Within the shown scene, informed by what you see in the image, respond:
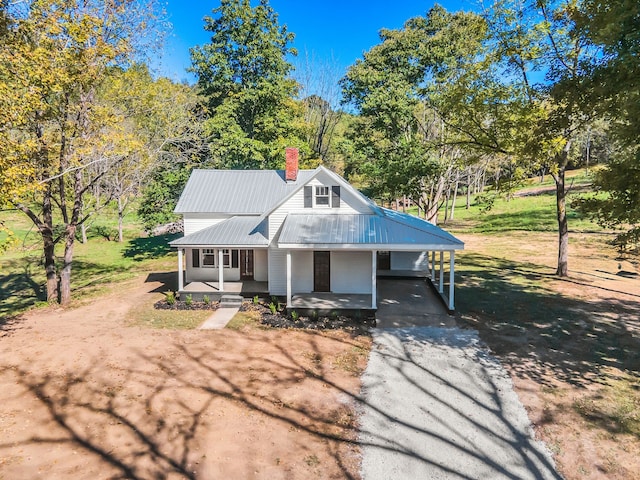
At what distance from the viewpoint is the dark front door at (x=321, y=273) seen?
62.0 feet

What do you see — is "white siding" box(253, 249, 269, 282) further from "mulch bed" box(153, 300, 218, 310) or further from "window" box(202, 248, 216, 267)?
"mulch bed" box(153, 300, 218, 310)

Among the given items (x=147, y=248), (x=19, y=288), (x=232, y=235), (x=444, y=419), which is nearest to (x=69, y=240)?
(x=232, y=235)

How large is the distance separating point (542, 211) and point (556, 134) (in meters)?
30.8

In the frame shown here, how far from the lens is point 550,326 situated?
48.3 ft

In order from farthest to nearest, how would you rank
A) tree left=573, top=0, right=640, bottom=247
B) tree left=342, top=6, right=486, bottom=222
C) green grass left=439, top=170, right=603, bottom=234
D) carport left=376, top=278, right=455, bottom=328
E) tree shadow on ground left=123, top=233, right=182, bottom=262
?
green grass left=439, top=170, right=603, bottom=234 < tree shadow on ground left=123, top=233, right=182, bottom=262 < tree left=342, top=6, right=486, bottom=222 < carport left=376, top=278, right=455, bottom=328 < tree left=573, top=0, right=640, bottom=247

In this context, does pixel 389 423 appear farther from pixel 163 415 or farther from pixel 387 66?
pixel 387 66

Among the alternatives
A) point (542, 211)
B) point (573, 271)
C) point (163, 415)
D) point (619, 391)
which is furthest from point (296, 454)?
point (542, 211)

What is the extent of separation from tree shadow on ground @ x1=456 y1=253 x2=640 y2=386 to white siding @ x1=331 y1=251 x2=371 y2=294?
13.6 ft

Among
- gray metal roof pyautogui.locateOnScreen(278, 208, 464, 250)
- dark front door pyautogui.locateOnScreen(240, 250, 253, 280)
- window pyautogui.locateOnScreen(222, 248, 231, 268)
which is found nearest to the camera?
gray metal roof pyautogui.locateOnScreen(278, 208, 464, 250)

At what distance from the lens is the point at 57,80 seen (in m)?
15.1

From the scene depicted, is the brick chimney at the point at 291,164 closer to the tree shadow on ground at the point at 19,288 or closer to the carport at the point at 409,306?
the carport at the point at 409,306

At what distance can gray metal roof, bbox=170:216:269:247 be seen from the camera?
1903 cm

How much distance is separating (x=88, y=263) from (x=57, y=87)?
2061cm

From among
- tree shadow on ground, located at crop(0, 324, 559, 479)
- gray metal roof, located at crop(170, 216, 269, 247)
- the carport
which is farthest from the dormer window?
tree shadow on ground, located at crop(0, 324, 559, 479)
